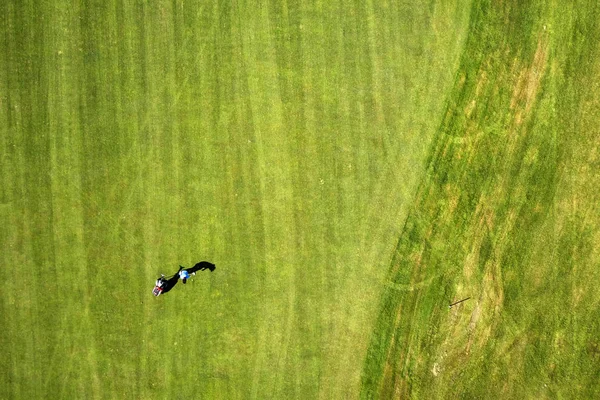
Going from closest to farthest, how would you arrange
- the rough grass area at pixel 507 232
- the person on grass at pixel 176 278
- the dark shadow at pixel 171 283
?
1. the person on grass at pixel 176 278
2. the dark shadow at pixel 171 283
3. the rough grass area at pixel 507 232

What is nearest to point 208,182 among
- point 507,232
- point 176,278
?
point 176,278

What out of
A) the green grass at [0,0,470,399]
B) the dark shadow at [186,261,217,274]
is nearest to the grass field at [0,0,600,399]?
the green grass at [0,0,470,399]

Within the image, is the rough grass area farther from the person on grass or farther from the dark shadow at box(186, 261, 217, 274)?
the person on grass

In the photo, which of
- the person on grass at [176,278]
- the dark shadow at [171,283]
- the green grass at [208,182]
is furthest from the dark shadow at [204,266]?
the dark shadow at [171,283]

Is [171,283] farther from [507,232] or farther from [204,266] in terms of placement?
[507,232]

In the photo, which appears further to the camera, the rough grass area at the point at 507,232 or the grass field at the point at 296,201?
the rough grass area at the point at 507,232

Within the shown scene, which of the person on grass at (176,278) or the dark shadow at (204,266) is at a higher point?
the dark shadow at (204,266)

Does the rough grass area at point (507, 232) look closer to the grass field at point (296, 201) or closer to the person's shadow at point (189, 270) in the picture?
the grass field at point (296, 201)
